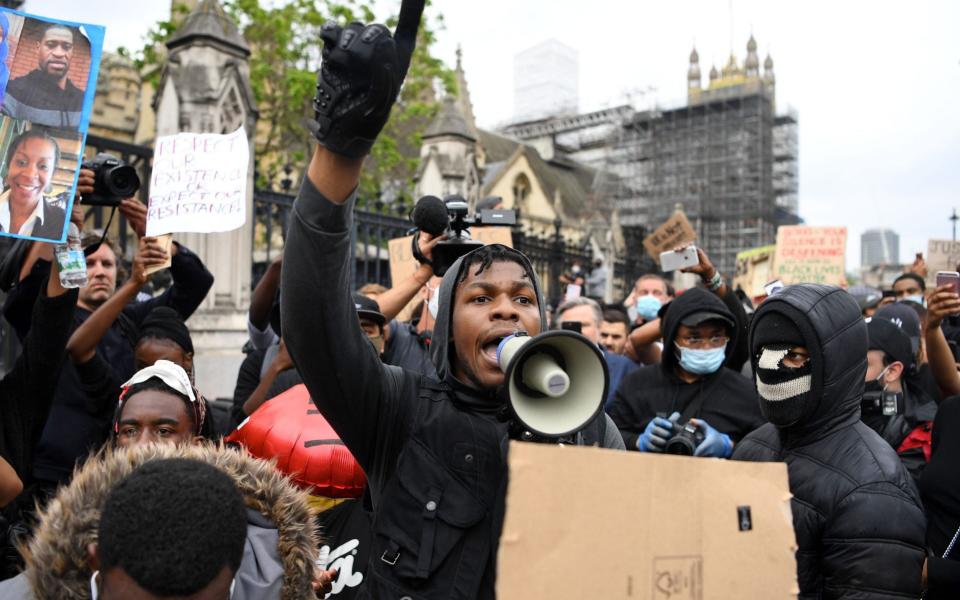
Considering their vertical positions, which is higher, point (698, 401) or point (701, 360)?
point (701, 360)

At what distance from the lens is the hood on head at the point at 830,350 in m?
2.32

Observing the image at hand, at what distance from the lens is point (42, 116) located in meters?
3.31

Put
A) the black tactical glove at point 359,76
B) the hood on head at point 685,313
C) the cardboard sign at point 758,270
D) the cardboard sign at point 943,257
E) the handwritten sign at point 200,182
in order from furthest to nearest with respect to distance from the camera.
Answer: the cardboard sign at point 758,270 < the cardboard sign at point 943,257 < the hood on head at point 685,313 < the handwritten sign at point 200,182 < the black tactical glove at point 359,76

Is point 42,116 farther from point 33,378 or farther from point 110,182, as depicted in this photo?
point 33,378

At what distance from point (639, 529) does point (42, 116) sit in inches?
121

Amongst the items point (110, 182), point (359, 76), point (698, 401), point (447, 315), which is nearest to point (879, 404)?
point (698, 401)

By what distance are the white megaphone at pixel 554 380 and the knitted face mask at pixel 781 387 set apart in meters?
0.97

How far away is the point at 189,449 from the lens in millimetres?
2010

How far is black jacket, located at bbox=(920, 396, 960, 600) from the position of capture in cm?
286

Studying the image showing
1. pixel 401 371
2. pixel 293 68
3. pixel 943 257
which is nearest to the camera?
pixel 401 371

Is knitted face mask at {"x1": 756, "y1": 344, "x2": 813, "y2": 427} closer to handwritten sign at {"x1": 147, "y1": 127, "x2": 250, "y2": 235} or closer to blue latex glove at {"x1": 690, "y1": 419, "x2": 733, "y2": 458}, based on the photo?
blue latex glove at {"x1": 690, "y1": 419, "x2": 733, "y2": 458}

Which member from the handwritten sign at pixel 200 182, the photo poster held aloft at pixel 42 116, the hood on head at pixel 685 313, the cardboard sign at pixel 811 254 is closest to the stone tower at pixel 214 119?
the handwritten sign at pixel 200 182

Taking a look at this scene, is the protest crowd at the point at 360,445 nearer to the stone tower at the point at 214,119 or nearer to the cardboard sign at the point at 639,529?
the cardboard sign at the point at 639,529

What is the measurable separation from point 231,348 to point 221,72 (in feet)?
9.36
